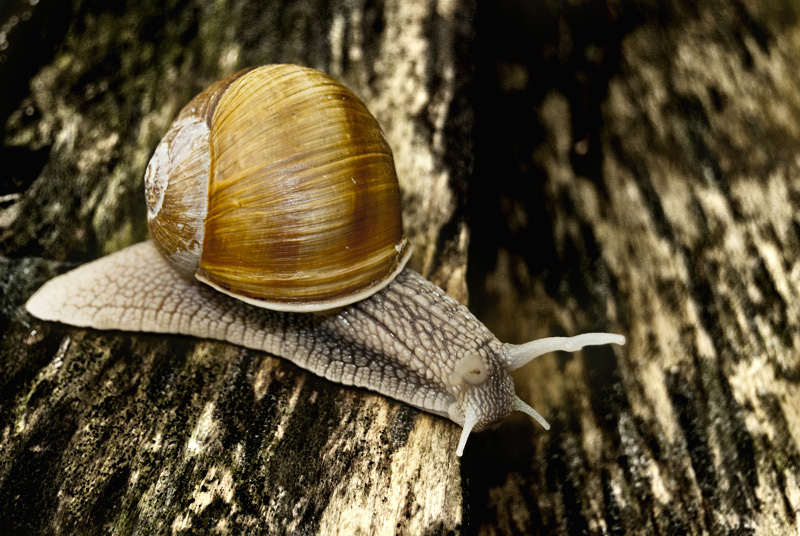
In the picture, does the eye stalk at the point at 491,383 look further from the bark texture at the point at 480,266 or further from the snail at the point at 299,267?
the bark texture at the point at 480,266

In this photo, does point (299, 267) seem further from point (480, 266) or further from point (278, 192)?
point (480, 266)

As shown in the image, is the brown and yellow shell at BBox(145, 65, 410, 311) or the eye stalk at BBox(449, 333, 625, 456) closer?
the brown and yellow shell at BBox(145, 65, 410, 311)

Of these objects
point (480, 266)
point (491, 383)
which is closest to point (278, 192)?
point (491, 383)

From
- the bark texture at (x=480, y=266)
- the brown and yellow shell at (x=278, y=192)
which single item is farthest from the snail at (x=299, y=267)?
the bark texture at (x=480, y=266)

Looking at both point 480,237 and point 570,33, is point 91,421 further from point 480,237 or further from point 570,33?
point 570,33

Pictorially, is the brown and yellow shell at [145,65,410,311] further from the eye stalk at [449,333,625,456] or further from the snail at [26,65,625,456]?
the eye stalk at [449,333,625,456]

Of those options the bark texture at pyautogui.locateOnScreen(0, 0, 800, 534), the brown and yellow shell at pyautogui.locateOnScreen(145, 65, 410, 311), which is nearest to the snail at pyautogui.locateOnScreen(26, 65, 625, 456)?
the brown and yellow shell at pyautogui.locateOnScreen(145, 65, 410, 311)

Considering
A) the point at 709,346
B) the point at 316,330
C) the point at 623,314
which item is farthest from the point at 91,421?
the point at 709,346

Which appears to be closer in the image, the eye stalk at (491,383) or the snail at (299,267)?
the snail at (299,267)
